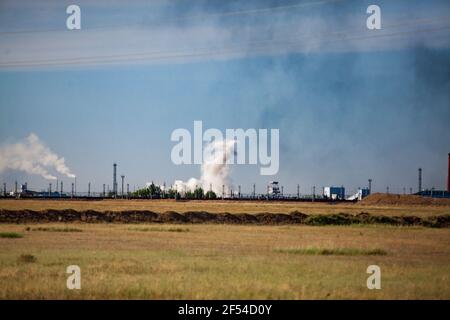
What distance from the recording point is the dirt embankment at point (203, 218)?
72.1 meters

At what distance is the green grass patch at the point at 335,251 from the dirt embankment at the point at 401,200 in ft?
403

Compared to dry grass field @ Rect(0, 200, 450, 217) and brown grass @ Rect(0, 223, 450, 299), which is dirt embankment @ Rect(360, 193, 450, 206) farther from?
brown grass @ Rect(0, 223, 450, 299)

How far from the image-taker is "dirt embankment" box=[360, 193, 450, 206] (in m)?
158

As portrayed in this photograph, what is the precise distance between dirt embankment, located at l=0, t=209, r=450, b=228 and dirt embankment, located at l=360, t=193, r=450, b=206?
3358 inches

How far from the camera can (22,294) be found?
22.5 meters

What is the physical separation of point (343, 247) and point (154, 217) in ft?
127

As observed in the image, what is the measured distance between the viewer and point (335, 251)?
37.7m

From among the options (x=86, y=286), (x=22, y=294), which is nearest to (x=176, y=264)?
(x=86, y=286)

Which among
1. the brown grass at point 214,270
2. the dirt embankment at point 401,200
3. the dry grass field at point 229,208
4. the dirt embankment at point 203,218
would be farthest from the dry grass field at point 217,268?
the dirt embankment at point 401,200

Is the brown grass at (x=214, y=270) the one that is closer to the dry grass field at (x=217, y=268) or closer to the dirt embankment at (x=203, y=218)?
the dry grass field at (x=217, y=268)

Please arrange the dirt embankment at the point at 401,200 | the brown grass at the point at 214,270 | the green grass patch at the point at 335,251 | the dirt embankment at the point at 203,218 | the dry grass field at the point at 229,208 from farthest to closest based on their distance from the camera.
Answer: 1. the dirt embankment at the point at 401,200
2. the dry grass field at the point at 229,208
3. the dirt embankment at the point at 203,218
4. the green grass patch at the point at 335,251
5. the brown grass at the point at 214,270

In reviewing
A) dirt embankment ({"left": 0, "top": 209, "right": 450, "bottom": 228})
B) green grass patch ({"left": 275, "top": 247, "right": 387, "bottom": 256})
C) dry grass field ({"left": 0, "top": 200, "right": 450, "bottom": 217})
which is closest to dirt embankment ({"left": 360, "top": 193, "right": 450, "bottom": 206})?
dry grass field ({"left": 0, "top": 200, "right": 450, "bottom": 217})
